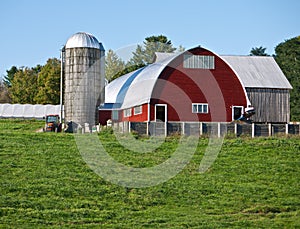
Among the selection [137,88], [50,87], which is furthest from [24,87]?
[137,88]

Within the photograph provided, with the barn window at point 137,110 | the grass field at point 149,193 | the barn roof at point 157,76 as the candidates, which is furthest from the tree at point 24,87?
the grass field at point 149,193

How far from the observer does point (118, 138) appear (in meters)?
30.5

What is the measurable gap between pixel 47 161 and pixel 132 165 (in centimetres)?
333

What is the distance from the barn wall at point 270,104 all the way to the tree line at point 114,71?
82.8ft

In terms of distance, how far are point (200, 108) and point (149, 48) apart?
5688cm

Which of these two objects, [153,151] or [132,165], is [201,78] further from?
[132,165]

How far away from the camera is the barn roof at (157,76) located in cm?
3906

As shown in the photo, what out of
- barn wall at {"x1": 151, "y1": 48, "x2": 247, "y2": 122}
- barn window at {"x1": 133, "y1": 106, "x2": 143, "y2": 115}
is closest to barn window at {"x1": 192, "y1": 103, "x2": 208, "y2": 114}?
barn wall at {"x1": 151, "y1": 48, "x2": 247, "y2": 122}

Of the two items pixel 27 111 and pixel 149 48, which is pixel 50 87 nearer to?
pixel 27 111

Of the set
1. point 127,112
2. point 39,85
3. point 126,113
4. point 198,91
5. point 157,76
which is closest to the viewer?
point 157,76

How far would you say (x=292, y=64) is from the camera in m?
72.9

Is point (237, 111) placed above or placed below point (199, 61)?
below

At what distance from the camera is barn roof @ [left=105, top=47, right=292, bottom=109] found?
39062mm

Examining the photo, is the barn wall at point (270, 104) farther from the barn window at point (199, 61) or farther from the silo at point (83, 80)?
the silo at point (83, 80)
